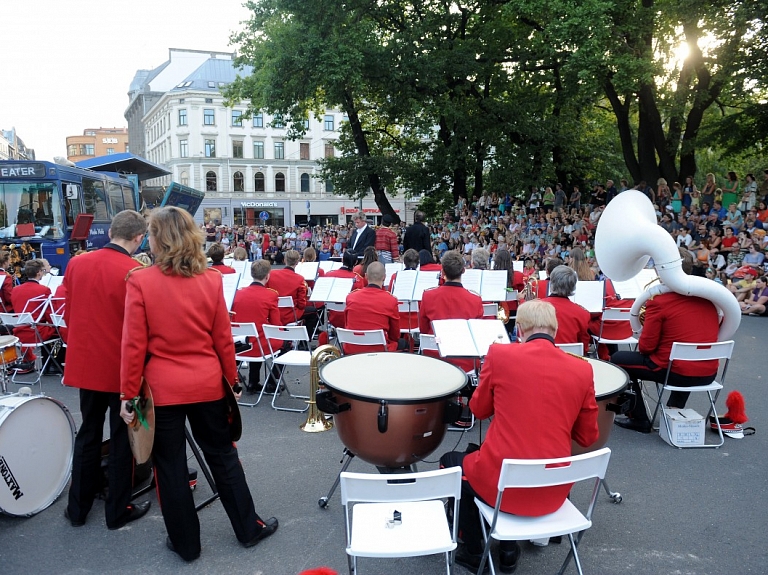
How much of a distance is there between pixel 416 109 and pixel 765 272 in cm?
1019

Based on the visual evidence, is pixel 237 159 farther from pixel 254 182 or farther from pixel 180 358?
pixel 180 358

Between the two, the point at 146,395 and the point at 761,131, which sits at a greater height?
the point at 761,131

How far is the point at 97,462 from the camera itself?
3488 millimetres

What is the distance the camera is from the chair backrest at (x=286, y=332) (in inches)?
221

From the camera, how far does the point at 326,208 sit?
56844mm

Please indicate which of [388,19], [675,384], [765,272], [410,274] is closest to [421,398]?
[675,384]

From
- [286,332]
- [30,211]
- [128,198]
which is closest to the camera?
[286,332]

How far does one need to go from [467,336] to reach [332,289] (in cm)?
320

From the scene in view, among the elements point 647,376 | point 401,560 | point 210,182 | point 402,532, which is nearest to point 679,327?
point 647,376

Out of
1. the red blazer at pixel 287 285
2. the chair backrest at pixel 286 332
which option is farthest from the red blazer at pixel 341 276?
the chair backrest at pixel 286 332

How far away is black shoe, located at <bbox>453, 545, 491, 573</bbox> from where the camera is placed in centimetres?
301

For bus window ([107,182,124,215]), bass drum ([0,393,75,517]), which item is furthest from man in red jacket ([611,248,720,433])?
bus window ([107,182,124,215])

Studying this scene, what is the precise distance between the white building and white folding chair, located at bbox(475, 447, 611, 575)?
5242cm

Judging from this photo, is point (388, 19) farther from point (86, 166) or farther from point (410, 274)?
point (410, 274)
